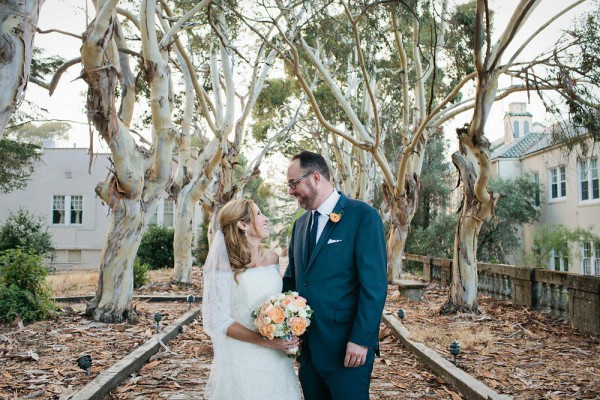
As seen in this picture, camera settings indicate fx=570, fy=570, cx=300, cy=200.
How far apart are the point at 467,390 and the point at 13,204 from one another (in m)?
35.8

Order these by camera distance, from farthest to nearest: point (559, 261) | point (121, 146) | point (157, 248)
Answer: point (157, 248) < point (559, 261) < point (121, 146)

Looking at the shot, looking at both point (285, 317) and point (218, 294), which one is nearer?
point (285, 317)

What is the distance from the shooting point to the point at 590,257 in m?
25.2

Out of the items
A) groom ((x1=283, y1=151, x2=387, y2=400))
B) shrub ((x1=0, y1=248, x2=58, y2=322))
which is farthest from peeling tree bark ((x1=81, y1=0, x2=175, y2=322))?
groom ((x1=283, y1=151, x2=387, y2=400))

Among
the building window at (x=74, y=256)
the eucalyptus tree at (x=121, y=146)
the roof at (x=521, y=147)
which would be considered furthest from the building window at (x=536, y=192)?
the building window at (x=74, y=256)

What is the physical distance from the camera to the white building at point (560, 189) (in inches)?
998

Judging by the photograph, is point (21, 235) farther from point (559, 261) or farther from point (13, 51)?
point (559, 261)

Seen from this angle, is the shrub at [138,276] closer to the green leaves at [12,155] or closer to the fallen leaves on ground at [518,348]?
the fallen leaves on ground at [518,348]

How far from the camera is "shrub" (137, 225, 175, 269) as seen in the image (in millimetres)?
30734

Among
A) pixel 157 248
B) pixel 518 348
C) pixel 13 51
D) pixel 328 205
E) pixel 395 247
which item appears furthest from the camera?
pixel 157 248

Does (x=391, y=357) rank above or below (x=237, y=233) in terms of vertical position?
below

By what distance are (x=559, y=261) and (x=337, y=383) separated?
26768mm

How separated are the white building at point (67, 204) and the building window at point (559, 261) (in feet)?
84.4

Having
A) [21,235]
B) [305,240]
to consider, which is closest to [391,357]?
[305,240]
